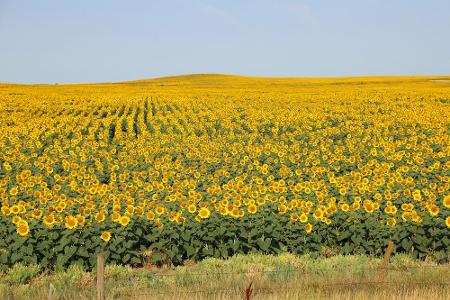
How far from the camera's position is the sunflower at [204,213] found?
317 inches

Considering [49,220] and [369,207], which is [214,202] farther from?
[49,220]

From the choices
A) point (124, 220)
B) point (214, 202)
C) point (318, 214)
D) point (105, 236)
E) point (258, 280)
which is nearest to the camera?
point (258, 280)

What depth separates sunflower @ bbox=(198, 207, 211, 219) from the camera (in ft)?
26.4

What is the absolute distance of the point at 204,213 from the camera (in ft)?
26.5

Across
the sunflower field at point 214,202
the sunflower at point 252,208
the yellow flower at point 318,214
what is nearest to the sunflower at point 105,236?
the sunflower field at point 214,202

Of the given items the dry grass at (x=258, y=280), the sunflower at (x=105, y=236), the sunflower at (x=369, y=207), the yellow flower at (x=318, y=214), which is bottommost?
the dry grass at (x=258, y=280)

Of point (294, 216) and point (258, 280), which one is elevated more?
point (294, 216)

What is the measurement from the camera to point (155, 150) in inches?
581

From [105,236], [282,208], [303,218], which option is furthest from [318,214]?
[105,236]

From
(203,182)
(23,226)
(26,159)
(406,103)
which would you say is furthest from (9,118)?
(406,103)

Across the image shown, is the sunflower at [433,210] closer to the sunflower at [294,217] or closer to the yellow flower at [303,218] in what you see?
the yellow flower at [303,218]

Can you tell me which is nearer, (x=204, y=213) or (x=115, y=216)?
(x=115, y=216)

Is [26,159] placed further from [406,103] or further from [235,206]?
[406,103]

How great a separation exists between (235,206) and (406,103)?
22.6 m
